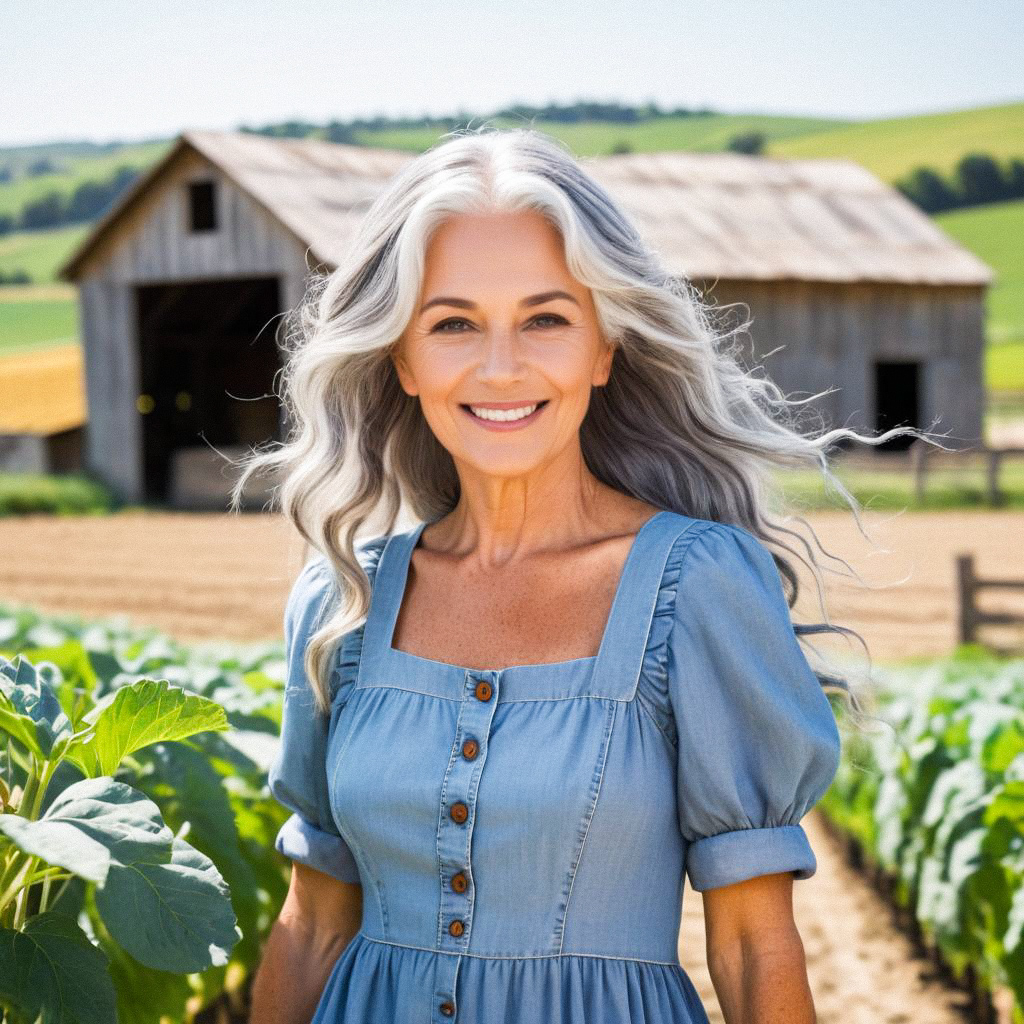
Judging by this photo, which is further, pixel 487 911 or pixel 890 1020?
pixel 890 1020

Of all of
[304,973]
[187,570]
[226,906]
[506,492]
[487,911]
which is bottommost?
[187,570]

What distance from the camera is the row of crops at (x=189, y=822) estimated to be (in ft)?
5.02

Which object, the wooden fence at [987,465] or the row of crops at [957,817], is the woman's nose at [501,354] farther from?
the wooden fence at [987,465]

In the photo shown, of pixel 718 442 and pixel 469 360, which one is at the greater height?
pixel 469 360

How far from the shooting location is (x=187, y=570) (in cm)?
1528

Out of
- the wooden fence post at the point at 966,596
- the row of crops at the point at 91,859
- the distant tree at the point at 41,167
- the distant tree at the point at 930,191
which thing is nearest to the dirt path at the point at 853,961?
the row of crops at the point at 91,859

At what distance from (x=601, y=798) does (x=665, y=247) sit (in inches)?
719

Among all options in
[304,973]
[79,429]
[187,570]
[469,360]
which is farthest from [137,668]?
[79,429]

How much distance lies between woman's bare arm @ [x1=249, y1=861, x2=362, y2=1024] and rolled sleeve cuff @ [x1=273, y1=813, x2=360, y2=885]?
0.03 m

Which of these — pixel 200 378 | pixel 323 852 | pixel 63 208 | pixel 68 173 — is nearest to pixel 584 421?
pixel 323 852

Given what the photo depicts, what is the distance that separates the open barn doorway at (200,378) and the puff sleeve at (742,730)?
2015 cm

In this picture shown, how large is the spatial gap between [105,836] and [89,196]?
7659cm

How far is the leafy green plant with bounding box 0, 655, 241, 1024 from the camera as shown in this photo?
→ 1497mm

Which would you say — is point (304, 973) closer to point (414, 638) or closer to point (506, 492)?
point (414, 638)
